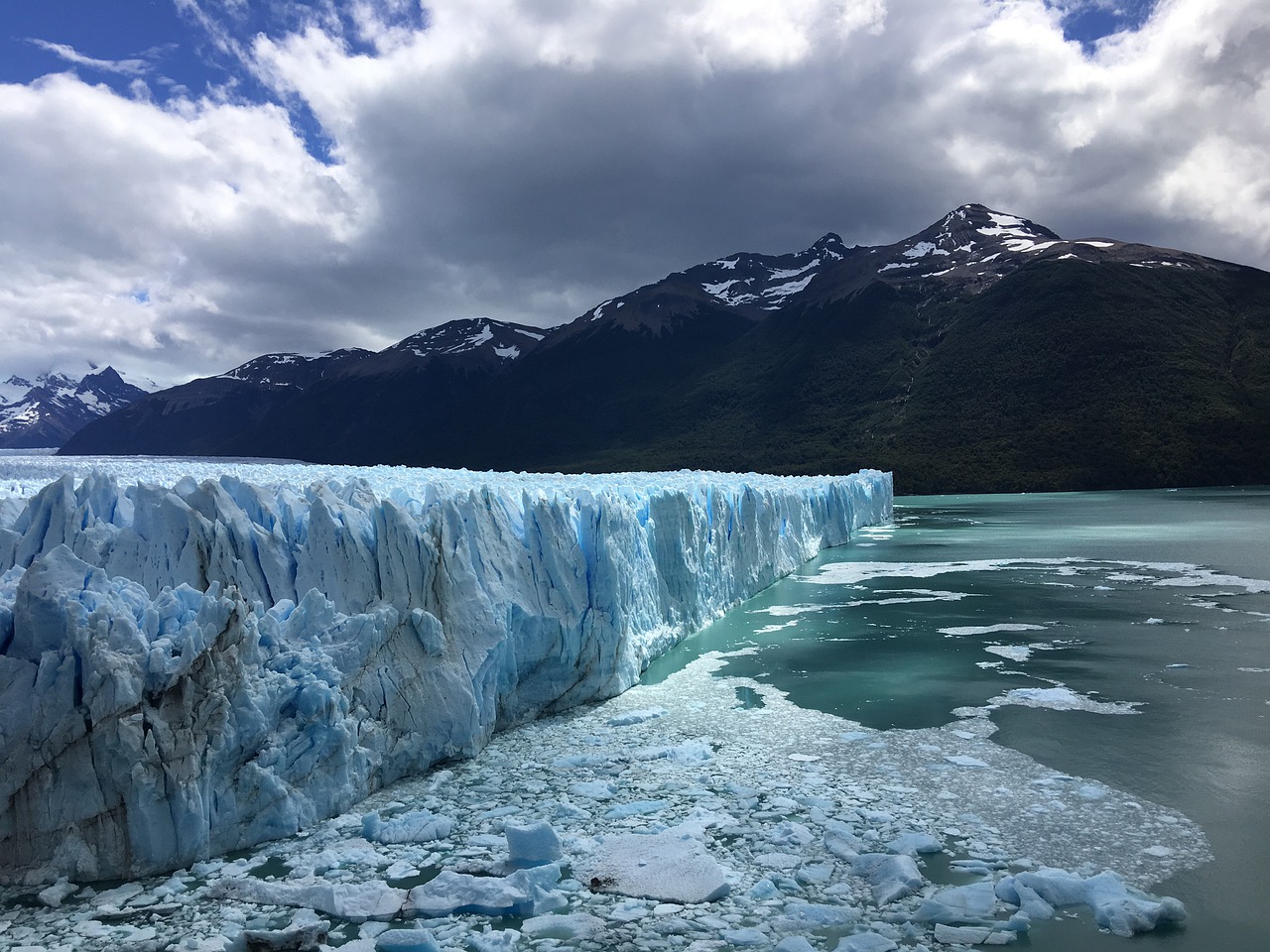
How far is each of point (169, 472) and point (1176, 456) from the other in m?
58.0

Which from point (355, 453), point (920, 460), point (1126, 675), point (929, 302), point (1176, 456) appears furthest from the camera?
point (355, 453)

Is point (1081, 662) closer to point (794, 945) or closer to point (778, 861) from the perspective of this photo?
point (778, 861)

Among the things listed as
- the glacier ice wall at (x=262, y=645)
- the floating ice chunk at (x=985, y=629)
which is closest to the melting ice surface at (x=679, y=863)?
the glacier ice wall at (x=262, y=645)

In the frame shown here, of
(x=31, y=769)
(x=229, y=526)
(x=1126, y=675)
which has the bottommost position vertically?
(x=1126, y=675)

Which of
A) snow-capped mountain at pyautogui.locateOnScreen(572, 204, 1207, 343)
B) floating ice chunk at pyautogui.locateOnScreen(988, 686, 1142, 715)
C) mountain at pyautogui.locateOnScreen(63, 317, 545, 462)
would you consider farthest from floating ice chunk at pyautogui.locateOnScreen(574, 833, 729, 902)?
mountain at pyautogui.locateOnScreen(63, 317, 545, 462)

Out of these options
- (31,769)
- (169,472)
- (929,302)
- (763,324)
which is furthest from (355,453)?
(31,769)

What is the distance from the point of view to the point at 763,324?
359ft

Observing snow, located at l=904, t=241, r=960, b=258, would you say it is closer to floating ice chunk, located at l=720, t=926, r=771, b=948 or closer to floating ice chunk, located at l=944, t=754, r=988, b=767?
floating ice chunk, located at l=944, t=754, r=988, b=767

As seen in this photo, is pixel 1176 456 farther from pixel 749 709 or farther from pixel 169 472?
pixel 169 472

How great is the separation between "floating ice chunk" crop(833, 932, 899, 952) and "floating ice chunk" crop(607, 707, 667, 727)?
13.7 ft

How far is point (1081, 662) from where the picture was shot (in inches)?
423

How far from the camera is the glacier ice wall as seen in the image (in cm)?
519

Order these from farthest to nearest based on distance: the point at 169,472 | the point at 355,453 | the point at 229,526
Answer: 1. the point at 355,453
2. the point at 169,472
3. the point at 229,526

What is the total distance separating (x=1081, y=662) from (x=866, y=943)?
7932 millimetres
